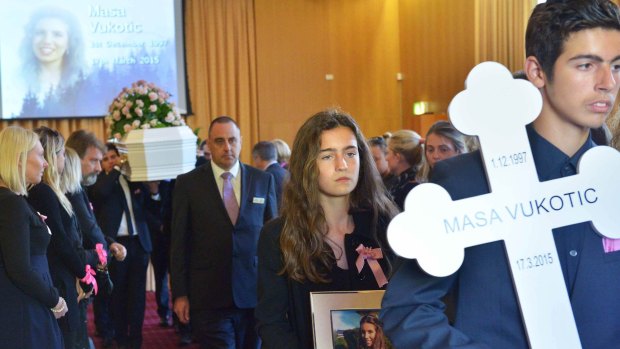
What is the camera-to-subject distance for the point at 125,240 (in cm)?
582

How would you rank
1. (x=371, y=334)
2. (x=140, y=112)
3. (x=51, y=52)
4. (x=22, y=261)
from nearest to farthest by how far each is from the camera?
1. (x=371, y=334)
2. (x=22, y=261)
3. (x=140, y=112)
4. (x=51, y=52)

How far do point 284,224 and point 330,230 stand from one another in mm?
149

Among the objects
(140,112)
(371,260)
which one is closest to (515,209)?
(371,260)

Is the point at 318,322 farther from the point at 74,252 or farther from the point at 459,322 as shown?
the point at 74,252

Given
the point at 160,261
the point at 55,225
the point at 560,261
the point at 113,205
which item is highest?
the point at 113,205

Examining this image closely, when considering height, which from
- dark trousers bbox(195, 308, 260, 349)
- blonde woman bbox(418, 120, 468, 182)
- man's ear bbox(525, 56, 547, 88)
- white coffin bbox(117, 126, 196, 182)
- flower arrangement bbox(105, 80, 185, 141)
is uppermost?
flower arrangement bbox(105, 80, 185, 141)

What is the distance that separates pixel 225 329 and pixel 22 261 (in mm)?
1258

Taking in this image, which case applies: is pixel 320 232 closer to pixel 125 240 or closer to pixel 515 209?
pixel 515 209

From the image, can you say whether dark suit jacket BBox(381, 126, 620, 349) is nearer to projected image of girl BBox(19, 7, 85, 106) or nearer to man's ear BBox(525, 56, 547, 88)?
man's ear BBox(525, 56, 547, 88)

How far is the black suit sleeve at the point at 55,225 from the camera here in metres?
3.94

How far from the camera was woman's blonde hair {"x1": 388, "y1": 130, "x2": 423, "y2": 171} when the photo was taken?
4684 mm

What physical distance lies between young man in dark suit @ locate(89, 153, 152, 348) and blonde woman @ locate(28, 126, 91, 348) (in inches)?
65.3

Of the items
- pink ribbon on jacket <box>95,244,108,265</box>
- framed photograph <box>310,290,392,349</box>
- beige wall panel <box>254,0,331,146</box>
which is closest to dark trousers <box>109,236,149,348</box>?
pink ribbon on jacket <box>95,244,108,265</box>

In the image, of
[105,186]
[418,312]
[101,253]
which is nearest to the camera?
[418,312]
